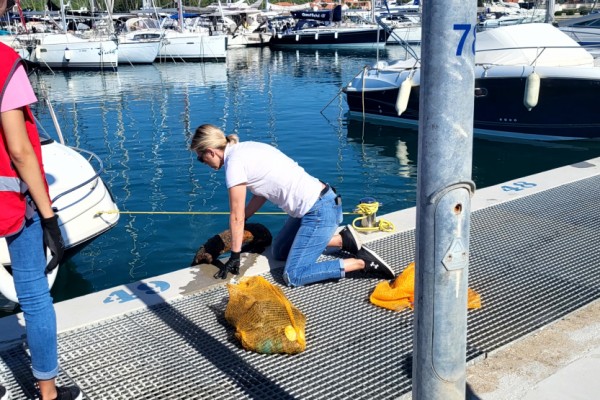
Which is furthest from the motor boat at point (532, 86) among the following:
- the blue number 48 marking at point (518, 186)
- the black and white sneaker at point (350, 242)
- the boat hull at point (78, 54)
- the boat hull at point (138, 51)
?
the boat hull at point (138, 51)

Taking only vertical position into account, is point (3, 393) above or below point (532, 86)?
below

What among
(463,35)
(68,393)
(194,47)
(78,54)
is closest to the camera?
(463,35)

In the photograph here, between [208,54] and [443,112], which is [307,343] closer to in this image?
[443,112]

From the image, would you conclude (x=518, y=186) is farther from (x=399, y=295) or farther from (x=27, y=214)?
(x=27, y=214)

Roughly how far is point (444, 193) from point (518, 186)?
5968 mm

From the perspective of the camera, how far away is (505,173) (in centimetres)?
1337

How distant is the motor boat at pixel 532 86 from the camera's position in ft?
44.7

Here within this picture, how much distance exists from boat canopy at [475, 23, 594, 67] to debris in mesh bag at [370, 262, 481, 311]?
10689 mm

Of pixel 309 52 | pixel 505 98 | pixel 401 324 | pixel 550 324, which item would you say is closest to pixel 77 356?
pixel 401 324

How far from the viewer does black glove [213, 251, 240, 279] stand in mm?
5219

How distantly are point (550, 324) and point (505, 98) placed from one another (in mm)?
11138

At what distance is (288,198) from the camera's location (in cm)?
516

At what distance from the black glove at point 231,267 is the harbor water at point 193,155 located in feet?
10.4

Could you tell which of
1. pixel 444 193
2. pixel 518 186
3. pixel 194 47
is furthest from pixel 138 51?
pixel 444 193
